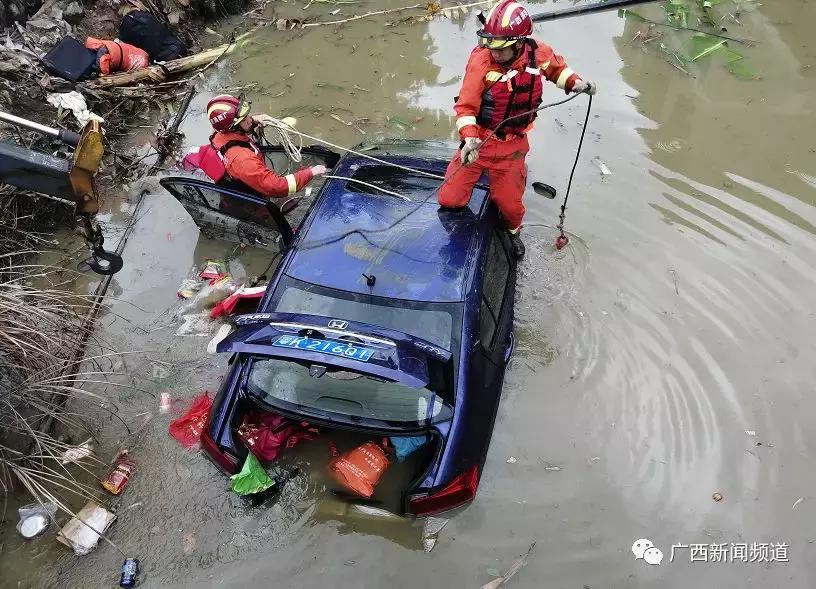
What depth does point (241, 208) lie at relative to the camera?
4875 millimetres

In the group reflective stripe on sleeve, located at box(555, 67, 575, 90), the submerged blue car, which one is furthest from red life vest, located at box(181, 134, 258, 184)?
reflective stripe on sleeve, located at box(555, 67, 575, 90)

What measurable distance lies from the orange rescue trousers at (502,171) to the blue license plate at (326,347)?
191cm

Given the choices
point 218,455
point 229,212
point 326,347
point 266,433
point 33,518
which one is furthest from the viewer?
point 229,212

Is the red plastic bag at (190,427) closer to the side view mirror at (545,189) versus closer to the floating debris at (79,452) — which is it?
the floating debris at (79,452)

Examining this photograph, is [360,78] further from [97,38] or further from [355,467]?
[355,467]

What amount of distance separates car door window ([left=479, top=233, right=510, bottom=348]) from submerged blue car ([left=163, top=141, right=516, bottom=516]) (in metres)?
0.01

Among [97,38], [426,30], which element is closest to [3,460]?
[97,38]

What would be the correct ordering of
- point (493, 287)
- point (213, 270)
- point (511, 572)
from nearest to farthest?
1. point (511, 572)
2. point (493, 287)
3. point (213, 270)

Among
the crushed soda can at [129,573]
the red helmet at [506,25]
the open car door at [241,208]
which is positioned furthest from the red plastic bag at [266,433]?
the red helmet at [506,25]

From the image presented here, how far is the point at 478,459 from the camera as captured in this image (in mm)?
3443

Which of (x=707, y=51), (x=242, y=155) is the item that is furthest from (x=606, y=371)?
(x=707, y=51)

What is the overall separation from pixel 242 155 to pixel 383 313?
201 cm

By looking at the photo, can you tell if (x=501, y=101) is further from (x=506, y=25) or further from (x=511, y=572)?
(x=511, y=572)

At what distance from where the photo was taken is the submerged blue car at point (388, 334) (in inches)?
115
